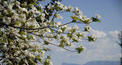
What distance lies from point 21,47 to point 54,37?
3.68 ft

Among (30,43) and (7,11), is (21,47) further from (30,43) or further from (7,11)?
(7,11)

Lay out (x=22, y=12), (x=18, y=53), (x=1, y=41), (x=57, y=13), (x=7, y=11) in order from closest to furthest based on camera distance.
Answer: (x=7, y=11)
(x=22, y=12)
(x=1, y=41)
(x=18, y=53)
(x=57, y=13)

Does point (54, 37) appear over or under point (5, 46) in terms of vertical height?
over

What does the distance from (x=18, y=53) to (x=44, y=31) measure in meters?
1.08

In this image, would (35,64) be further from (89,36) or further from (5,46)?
(89,36)

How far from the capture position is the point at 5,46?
578 cm

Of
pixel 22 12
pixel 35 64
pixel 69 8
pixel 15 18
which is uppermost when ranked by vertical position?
pixel 69 8

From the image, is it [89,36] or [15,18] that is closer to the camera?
[15,18]

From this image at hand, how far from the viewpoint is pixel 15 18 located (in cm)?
494

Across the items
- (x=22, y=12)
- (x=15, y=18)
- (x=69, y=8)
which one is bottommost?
(x=15, y=18)

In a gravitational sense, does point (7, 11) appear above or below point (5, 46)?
above

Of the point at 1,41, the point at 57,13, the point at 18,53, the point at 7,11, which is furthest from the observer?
the point at 57,13

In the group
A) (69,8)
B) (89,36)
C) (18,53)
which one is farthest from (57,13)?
(18,53)

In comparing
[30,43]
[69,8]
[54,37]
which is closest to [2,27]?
[30,43]
